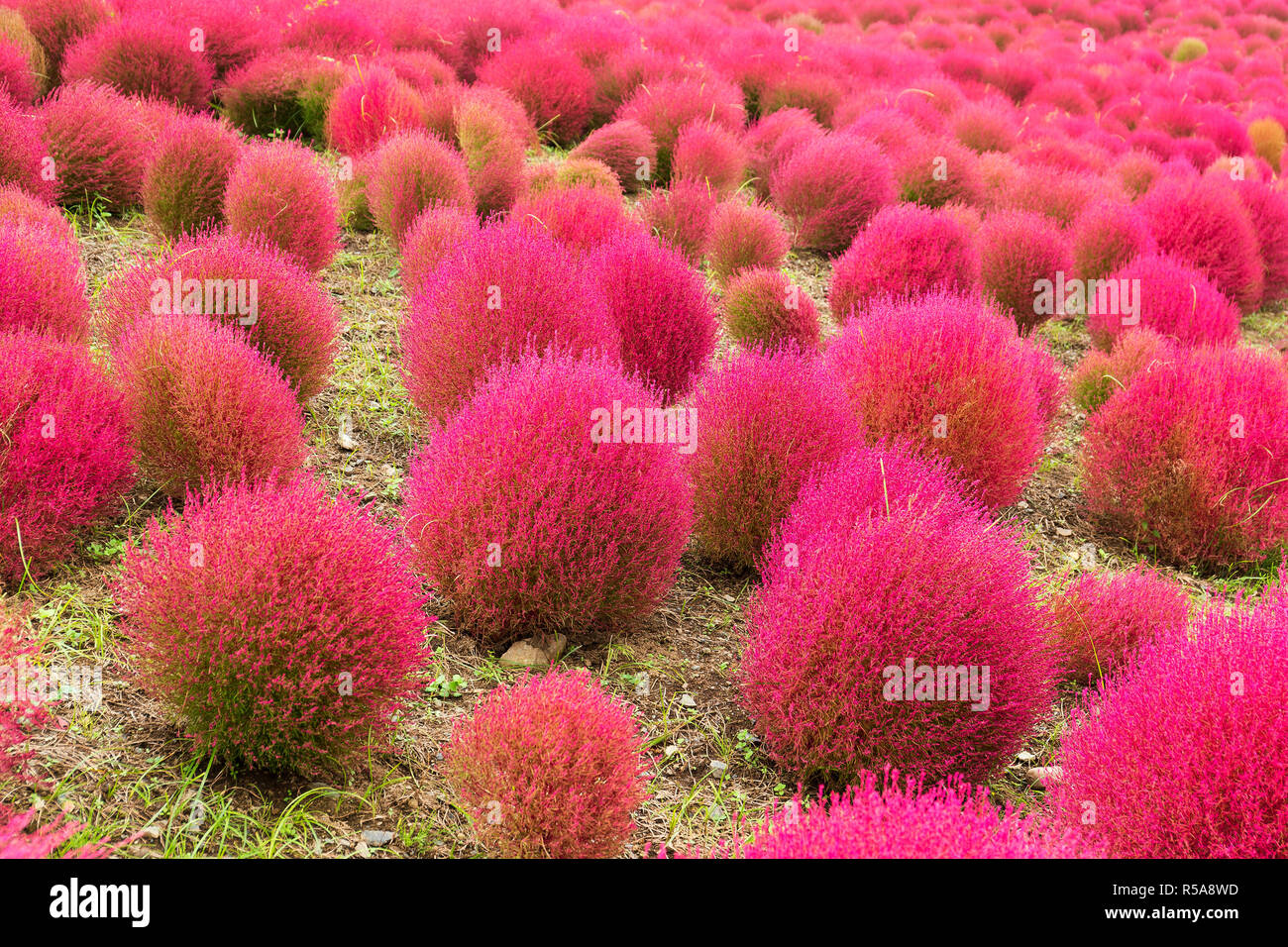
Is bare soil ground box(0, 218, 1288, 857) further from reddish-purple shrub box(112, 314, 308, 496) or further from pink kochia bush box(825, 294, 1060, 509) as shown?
pink kochia bush box(825, 294, 1060, 509)

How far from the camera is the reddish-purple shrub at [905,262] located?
5406mm

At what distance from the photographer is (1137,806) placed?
2219mm

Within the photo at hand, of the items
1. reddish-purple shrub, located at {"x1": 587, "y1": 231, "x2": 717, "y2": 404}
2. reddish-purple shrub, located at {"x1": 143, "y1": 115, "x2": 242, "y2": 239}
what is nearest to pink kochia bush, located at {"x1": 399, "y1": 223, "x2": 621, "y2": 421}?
reddish-purple shrub, located at {"x1": 587, "y1": 231, "x2": 717, "y2": 404}

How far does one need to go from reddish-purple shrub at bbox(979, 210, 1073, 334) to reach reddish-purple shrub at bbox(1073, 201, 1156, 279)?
50 cm

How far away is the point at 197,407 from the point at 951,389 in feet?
9.46

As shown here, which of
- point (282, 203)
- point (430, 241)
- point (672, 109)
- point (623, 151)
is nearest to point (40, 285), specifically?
point (282, 203)

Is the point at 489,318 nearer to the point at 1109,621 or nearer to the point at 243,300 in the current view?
the point at 243,300

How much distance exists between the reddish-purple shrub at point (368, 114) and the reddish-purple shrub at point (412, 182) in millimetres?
866

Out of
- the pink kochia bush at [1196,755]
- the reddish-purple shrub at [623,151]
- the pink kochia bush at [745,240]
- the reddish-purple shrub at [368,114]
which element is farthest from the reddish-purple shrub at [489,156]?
the pink kochia bush at [1196,755]

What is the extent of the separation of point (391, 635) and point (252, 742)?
16.3 inches

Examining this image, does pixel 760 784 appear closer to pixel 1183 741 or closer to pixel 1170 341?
pixel 1183 741

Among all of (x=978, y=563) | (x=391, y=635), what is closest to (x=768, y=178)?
(x=978, y=563)

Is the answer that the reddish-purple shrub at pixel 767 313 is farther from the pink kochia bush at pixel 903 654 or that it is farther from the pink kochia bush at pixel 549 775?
the pink kochia bush at pixel 549 775

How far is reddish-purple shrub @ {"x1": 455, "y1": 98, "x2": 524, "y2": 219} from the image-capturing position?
569cm
